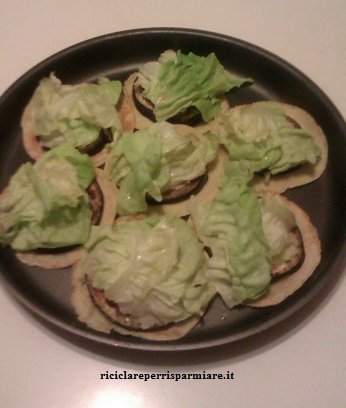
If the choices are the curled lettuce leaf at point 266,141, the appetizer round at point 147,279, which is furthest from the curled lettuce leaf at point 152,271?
the curled lettuce leaf at point 266,141

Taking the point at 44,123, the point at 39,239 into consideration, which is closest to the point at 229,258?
the point at 39,239

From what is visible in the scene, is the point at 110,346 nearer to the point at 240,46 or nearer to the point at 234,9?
the point at 240,46

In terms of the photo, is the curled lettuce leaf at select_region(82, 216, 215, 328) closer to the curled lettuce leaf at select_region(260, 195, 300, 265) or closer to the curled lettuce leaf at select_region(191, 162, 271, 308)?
the curled lettuce leaf at select_region(191, 162, 271, 308)

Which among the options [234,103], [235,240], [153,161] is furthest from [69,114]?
[235,240]

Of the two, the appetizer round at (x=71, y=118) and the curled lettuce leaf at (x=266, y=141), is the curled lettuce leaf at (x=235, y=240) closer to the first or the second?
A: the curled lettuce leaf at (x=266, y=141)

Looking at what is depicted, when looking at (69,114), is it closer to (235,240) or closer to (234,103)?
(234,103)

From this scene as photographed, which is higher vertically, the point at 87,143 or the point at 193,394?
the point at 87,143
